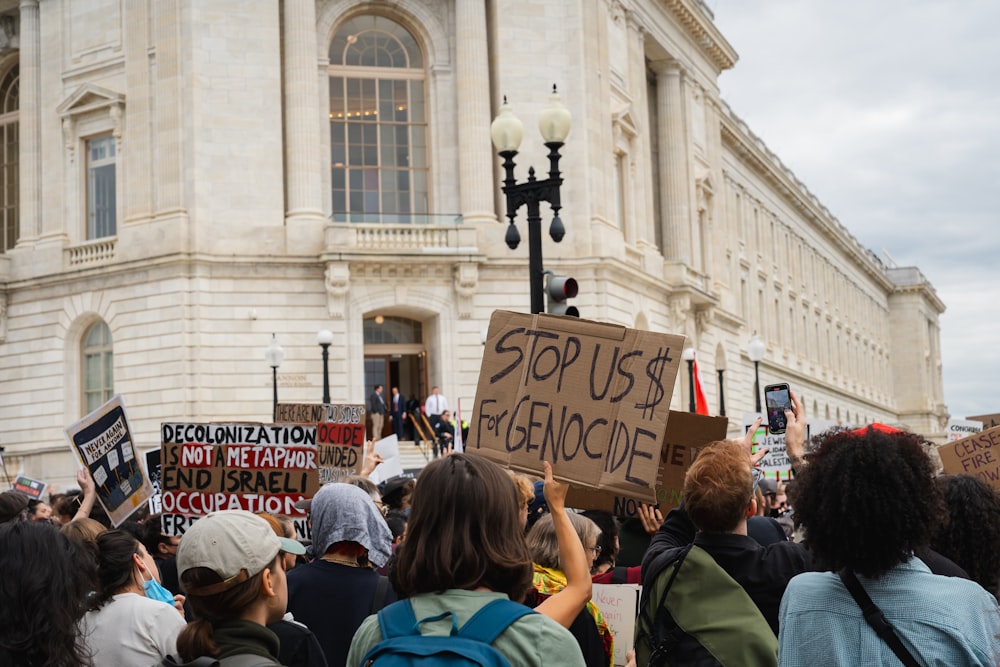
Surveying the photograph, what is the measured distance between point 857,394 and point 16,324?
65266mm

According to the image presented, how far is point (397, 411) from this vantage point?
1415 inches

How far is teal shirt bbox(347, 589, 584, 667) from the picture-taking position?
12.0ft

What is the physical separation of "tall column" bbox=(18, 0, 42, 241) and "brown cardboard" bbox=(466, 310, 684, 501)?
35.7m

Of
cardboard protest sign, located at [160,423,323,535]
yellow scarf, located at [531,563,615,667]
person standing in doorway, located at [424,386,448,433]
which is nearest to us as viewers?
yellow scarf, located at [531,563,615,667]

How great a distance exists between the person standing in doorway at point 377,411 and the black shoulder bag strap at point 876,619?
1175 inches

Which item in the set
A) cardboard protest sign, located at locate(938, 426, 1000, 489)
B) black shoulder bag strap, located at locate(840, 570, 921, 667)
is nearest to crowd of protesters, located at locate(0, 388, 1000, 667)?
black shoulder bag strap, located at locate(840, 570, 921, 667)

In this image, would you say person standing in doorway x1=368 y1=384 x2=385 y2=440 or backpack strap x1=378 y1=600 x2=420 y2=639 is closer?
backpack strap x1=378 y1=600 x2=420 y2=639

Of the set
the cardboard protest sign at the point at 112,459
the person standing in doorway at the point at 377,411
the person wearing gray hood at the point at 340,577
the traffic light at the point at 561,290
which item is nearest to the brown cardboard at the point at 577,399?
the person wearing gray hood at the point at 340,577

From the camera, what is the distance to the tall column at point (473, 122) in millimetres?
36969

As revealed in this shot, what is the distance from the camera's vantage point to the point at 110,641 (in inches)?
216

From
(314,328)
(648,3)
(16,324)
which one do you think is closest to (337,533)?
(314,328)

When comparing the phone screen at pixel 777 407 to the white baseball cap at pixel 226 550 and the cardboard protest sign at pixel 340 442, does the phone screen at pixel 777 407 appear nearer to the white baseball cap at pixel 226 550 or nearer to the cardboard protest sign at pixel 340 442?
the white baseball cap at pixel 226 550

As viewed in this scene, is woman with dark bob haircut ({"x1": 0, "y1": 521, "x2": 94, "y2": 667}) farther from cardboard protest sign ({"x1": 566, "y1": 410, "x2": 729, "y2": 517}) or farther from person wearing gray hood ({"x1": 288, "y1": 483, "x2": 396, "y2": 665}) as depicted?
cardboard protest sign ({"x1": 566, "y1": 410, "x2": 729, "y2": 517})

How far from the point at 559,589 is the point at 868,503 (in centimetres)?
199
